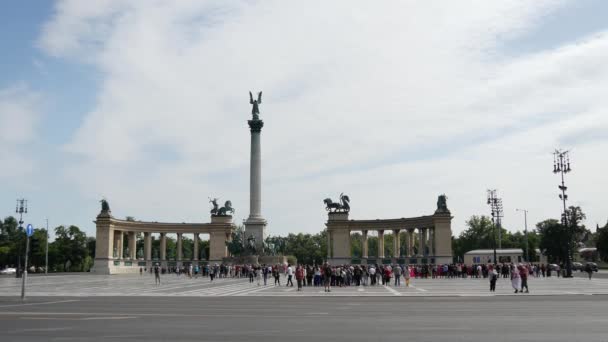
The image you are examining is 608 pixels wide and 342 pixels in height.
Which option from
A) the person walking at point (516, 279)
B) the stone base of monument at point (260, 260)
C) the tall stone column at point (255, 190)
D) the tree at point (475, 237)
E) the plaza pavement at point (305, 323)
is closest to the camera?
the plaza pavement at point (305, 323)

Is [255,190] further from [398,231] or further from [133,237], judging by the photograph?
[133,237]

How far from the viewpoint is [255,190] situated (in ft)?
272

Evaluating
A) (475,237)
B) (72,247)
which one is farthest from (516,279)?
(475,237)

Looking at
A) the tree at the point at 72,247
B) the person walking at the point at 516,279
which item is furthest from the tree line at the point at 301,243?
the person walking at the point at 516,279

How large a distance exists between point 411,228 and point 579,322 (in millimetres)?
76921

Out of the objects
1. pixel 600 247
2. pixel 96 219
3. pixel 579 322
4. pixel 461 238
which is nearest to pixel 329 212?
pixel 96 219

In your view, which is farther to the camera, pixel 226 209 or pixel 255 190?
pixel 226 209

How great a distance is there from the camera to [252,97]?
88.9 meters

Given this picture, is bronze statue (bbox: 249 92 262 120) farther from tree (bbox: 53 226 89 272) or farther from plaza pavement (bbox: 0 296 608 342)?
plaza pavement (bbox: 0 296 608 342)

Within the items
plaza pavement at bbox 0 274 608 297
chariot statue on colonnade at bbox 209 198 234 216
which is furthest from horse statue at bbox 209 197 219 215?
plaza pavement at bbox 0 274 608 297

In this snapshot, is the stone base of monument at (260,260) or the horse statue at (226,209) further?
the horse statue at (226,209)

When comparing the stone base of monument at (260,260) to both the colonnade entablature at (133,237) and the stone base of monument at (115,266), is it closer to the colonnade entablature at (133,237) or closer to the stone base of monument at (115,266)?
the colonnade entablature at (133,237)

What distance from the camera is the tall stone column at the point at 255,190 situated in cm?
8212

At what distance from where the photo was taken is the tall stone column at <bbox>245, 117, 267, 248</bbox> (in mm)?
82125
